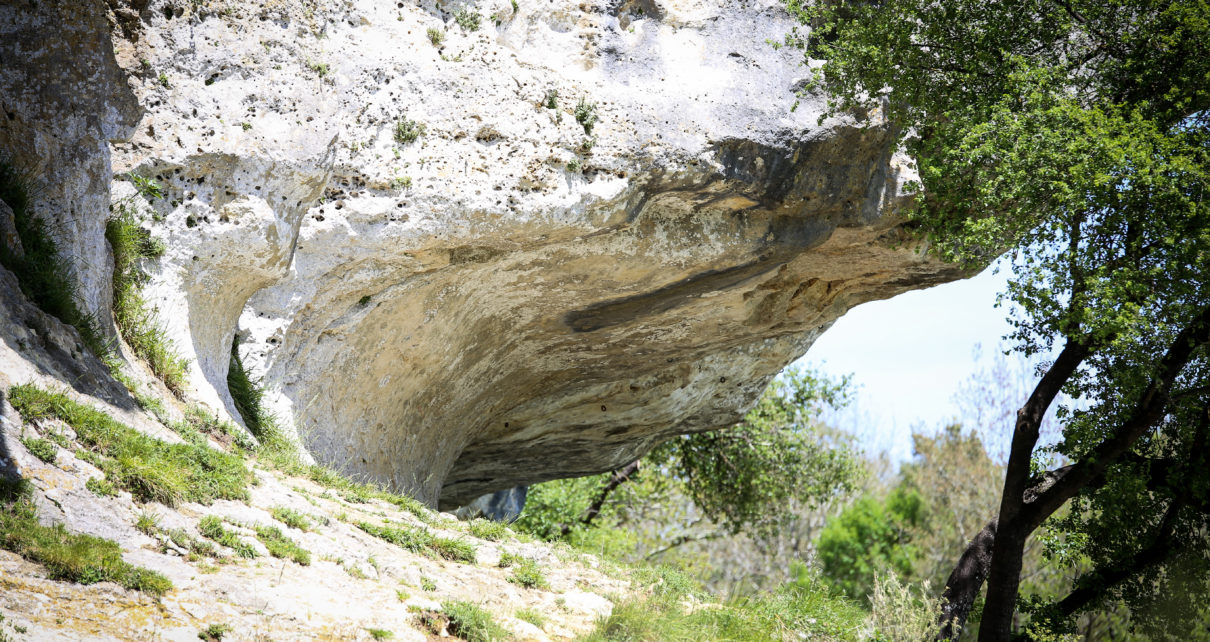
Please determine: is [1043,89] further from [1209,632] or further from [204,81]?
[204,81]

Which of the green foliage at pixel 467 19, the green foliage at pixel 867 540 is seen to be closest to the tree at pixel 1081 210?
the green foliage at pixel 467 19

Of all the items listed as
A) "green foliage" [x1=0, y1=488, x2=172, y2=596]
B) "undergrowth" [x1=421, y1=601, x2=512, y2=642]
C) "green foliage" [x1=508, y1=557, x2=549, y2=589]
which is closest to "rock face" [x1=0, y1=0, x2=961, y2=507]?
"green foliage" [x1=0, y1=488, x2=172, y2=596]

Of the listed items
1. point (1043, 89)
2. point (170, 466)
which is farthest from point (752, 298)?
point (170, 466)

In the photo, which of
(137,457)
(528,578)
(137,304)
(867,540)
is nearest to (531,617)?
(528,578)

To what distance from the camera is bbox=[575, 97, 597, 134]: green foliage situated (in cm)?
916

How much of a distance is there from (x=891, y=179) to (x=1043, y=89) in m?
2.26

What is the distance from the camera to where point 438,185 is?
8.79 metres

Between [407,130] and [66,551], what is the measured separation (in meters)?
5.28


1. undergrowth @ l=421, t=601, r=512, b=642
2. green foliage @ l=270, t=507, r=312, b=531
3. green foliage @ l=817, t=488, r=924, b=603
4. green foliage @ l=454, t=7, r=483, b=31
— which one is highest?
green foliage @ l=817, t=488, r=924, b=603

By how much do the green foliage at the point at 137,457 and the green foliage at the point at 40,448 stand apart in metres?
0.27

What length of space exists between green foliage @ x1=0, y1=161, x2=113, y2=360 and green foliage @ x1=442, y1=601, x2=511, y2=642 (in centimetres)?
326

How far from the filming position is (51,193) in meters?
6.87

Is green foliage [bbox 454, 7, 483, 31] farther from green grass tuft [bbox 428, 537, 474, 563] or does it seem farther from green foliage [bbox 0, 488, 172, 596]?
green foliage [bbox 0, 488, 172, 596]

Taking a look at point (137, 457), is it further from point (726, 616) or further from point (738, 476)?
point (738, 476)
